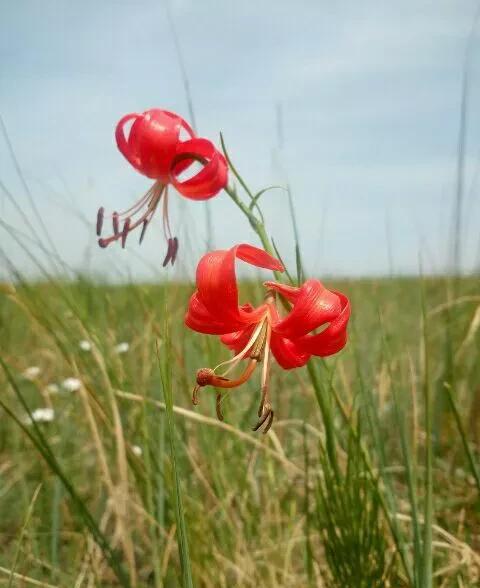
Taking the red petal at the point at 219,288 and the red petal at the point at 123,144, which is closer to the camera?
the red petal at the point at 219,288

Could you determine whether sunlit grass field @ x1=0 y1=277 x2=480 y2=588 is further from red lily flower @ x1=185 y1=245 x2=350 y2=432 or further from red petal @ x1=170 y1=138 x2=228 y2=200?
red petal @ x1=170 y1=138 x2=228 y2=200

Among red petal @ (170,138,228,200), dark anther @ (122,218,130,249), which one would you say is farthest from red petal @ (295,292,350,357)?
dark anther @ (122,218,130,249)

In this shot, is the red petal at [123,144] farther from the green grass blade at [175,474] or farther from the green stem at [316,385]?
the green grass blade at [175,474]

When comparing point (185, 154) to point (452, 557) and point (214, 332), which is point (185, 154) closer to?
point (214, 332)

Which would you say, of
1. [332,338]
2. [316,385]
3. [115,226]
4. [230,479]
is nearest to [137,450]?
[230,479]

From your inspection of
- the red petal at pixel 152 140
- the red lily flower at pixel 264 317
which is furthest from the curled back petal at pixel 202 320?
the red petal at pixel 152 140

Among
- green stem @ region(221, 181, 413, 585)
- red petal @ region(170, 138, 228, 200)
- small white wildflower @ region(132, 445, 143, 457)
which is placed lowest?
small white wildflower @ region(132, 445, 143, 457)

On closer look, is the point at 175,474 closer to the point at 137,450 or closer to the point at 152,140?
the point at 152,140

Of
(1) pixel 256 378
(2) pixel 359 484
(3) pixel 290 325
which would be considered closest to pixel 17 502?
(1) pixel 256 378
